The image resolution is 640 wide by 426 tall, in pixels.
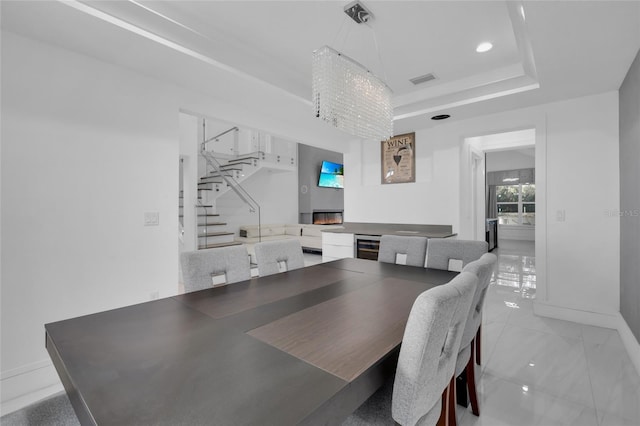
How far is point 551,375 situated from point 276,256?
2.07 meters

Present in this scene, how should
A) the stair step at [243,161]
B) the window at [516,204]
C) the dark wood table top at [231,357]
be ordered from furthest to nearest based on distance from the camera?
the window at [516,204] → the stair step at [243,161] → the dark wood table top at [231,357]

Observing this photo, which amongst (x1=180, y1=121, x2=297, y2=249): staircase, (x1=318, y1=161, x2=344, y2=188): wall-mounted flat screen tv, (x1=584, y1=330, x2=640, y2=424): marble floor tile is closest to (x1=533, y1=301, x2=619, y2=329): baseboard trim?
(x1=584, y1=330, x2=640, y2=424): marble floor tile

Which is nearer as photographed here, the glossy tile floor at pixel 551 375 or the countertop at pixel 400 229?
the glossy tile floor at pixel 551 375

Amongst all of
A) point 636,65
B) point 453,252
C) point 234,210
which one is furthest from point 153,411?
point 234,210

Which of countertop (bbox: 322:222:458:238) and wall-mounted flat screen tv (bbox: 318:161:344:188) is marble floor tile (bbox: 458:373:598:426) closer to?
countertop (bbox: 322:222:458:238)

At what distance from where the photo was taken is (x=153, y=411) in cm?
68

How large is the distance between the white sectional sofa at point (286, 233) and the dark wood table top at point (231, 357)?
5329 mm

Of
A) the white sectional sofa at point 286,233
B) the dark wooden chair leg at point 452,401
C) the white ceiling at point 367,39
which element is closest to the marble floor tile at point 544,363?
the dark wooden chair leg at point 452,401

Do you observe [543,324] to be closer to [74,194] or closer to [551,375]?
[551,375]

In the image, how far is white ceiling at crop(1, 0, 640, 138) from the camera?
1776 mm

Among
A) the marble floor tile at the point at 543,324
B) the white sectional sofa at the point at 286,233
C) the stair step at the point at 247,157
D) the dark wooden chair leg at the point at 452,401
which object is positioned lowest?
the marble floor tile at the point at 543,324

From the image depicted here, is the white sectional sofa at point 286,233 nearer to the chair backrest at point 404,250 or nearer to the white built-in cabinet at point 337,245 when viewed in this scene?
the white built-in cabinet at point 337,245

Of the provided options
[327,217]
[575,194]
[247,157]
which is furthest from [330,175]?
[575,194]

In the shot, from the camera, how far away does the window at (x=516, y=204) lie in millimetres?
9418
